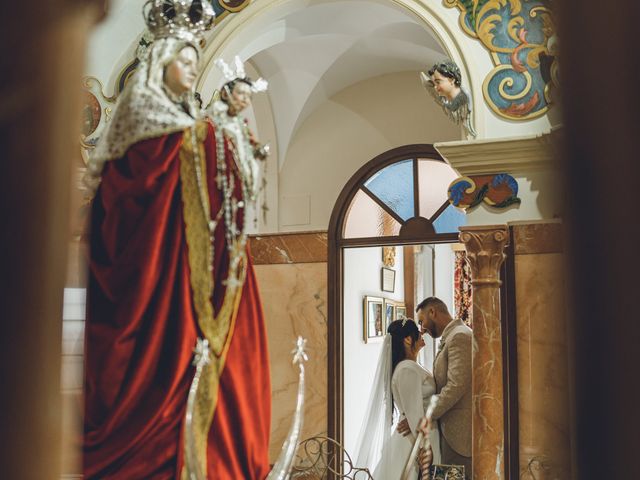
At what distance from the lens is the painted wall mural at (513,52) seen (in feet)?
12.4

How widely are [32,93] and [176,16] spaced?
1.57 metres

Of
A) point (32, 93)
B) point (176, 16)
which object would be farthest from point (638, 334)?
point (176, 16)

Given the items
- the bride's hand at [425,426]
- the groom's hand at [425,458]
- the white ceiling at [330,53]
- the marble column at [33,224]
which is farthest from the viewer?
the white ceiling at [330,53]

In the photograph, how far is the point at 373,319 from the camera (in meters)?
6.73

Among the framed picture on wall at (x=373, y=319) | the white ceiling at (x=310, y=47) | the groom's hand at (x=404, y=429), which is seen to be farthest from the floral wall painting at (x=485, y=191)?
the framed picture on wall at (x=373, y=319)

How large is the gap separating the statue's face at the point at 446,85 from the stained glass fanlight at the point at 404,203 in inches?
64.7

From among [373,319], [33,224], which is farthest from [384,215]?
[33,224]

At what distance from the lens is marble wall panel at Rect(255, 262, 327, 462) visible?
521 centimetres

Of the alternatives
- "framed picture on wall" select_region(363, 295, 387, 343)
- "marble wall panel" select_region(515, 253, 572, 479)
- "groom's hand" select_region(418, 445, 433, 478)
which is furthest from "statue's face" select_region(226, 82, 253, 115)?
"framed picture on wall" select_region(363, 295, 387, 343)

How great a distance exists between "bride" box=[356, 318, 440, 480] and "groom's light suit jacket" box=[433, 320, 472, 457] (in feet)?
0.28

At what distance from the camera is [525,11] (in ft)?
12.7

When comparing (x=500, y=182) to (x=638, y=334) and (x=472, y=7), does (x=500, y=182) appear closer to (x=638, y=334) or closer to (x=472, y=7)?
(x=472, y=7)

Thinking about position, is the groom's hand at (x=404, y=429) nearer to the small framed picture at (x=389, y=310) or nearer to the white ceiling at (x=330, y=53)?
the white ceiling at (x=330, y=53)

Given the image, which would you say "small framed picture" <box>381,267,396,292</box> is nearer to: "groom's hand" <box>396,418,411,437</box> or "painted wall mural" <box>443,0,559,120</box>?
"groom's hand" <box>396,418,411,437</box>
